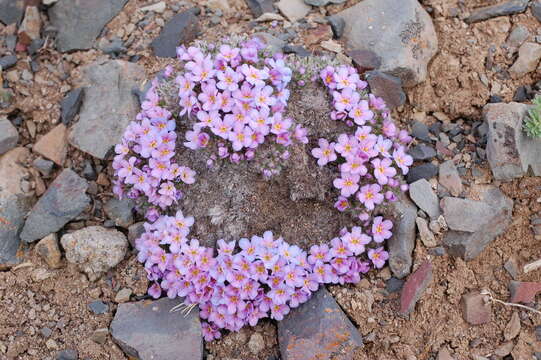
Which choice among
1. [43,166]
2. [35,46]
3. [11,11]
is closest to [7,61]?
[35,46]

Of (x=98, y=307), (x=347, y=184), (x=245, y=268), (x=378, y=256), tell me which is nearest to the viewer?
(x=245, y=268)

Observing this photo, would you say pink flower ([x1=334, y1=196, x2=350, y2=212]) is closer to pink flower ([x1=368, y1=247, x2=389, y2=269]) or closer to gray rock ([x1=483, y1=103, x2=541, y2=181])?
pink flower ([x1=368, y1=247, x2=389, y2=269])

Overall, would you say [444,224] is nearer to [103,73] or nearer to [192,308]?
[192,308]

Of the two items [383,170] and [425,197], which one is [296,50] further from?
[425,197]

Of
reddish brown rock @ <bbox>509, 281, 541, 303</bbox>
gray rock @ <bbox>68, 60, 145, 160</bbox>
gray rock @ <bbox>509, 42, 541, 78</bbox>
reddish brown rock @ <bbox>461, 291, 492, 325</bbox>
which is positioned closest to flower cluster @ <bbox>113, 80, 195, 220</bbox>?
gray rock @ <bbox>68, 60, 145, 160</bbox>

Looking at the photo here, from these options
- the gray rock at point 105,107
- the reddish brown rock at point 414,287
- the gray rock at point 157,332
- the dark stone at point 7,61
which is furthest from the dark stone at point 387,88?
the dark stone at point 7,61

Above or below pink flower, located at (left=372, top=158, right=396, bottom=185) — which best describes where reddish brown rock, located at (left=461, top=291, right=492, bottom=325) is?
below

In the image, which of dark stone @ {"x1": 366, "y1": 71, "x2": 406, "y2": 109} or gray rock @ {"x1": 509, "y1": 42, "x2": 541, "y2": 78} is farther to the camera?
gray rock @ {"x1": 509, "y1": 42, "x2": 541, "y2": 78}
